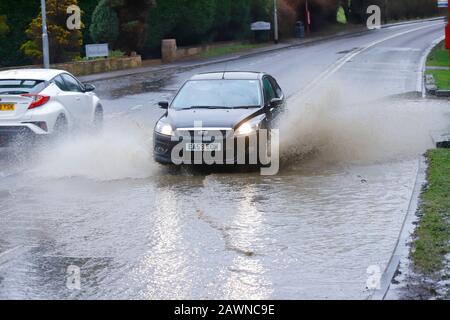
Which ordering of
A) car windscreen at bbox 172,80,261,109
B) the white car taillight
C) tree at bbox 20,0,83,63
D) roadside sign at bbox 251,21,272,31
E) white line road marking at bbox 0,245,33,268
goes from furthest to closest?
roadside sign at bbox 251,21,272,31
tree at bbox 20,0,83,63
the white car taillight
car windscreen at bbox 172,80,261,109
white line road marking at bbox 0,245,33,268

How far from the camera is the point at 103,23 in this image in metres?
44.6

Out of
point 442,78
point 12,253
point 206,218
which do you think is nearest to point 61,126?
point 206,218

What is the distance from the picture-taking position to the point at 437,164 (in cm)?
1399

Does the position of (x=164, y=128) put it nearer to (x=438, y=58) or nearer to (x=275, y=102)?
(x=275, y=102)

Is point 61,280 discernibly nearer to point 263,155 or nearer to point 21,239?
point 21,239

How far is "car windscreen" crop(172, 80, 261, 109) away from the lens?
15.4 metres

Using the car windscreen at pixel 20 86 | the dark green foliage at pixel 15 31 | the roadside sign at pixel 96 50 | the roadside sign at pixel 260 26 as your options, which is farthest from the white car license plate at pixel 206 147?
the roadside sign at pixel 260 26

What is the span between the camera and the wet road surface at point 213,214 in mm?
8414

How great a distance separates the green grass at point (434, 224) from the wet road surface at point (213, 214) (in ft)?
1.07

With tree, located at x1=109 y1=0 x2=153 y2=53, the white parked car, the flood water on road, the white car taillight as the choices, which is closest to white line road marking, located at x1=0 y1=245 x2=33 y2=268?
the flood water on road

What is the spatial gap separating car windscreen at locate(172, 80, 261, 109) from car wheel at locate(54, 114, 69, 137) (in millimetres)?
2224

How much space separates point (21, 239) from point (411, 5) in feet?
285

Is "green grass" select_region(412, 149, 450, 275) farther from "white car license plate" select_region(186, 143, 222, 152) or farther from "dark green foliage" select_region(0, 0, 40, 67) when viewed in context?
"dark green foliage" select_region(0, 0, 40, 67)
